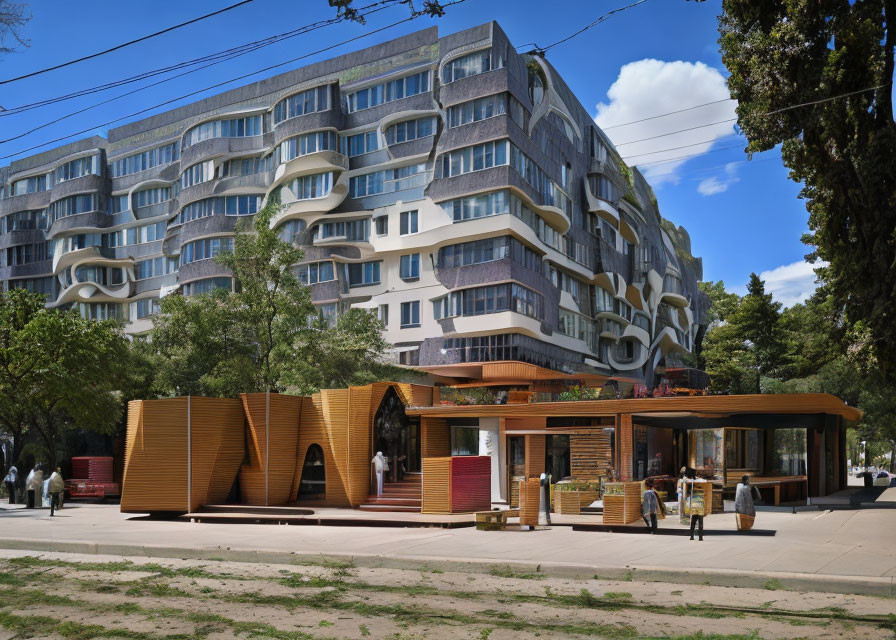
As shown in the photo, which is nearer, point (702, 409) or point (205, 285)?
point (702, 409)

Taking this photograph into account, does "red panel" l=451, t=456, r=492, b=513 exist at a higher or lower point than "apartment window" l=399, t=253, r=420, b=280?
lower

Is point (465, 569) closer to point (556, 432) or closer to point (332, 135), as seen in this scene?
point (556, 432)

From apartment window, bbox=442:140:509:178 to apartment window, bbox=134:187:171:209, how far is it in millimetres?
30969

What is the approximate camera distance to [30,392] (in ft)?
119

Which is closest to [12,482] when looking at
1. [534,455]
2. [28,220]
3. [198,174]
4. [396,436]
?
[396,436]

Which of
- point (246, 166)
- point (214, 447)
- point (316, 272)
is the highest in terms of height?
point (246, 166)

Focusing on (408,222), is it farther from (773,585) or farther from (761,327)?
(773,585)

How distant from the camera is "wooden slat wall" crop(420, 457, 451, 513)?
2475 cm

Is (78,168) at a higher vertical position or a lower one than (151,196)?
higher

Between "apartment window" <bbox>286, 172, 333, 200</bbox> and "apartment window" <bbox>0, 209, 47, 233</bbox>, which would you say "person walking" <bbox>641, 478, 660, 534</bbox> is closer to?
"apartment window" <bbox>286, 172, 333, 200</bbox>

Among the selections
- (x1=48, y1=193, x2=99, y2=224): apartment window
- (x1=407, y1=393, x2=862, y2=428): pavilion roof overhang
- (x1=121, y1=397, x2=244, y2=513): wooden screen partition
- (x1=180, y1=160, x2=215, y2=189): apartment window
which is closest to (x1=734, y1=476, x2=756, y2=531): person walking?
(x1=407, y1=393, x2=862, y2=428): pavilion roof overhang

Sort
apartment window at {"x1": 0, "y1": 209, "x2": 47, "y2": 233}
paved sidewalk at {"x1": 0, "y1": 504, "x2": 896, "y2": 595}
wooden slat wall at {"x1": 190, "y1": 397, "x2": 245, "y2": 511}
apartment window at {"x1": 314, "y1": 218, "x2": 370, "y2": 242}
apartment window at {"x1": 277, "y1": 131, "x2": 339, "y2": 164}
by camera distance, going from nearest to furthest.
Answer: paved sidewalk at {"x1": 0, "y1": 504, "x2": 896, "y2": 595}
wooden slat wall at {"x1": 190, "y1": 397, "x2": 245, "y2": 511}
apartment window at {"x1": 314, "y1": 218, "x2": 370, "y2": 242}
apartment window at {"x1": 277, "y1": 131, "x2": 339, "y2": 164}
apartment window at {"x1": 0, "y1": 209, "x2": 47, "y2": 233}

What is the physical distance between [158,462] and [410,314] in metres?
27.0

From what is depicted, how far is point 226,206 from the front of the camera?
63.0m
